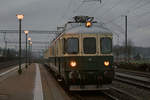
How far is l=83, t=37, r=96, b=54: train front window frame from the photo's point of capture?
10.3 m

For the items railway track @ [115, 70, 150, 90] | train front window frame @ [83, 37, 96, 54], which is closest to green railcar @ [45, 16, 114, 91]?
train front window frame @ [83, 37, 96, 54]

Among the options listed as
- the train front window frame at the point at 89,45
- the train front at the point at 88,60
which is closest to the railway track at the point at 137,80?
the train front at the point at 88,60

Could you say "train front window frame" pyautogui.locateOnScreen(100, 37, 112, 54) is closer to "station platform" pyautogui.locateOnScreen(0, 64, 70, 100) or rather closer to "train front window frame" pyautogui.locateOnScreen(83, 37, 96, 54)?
"train front window frame" pyautogui.locateOnScreen(83, 37, 96, 54)

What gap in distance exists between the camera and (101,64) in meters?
10.1

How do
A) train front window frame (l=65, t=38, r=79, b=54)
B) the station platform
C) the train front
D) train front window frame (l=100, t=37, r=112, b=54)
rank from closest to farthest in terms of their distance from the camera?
1. the station platform
2. the train front
3. train front window frame (l=65, t=38, r=79, b=54)
4. train front window frame (l=100, t=37, r=112, b=54)

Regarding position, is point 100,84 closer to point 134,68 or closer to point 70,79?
point 70,79

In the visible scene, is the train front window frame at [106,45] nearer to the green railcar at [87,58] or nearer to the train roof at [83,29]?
the green railcar at [87,58]

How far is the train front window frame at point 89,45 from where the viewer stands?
10.3 m

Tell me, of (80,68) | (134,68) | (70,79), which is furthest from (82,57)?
(134,68)

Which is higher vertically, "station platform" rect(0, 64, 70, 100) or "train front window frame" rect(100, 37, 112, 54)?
"train front window frame" rect(100, 37, 112, 54)

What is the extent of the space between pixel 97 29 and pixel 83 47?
124 cm

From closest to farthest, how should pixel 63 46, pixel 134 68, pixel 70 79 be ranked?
pixel 70 79 → pixel 63 46 → pixel 134 68

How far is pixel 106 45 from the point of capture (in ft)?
34.4

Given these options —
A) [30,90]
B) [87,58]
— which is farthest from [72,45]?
[30,90]
